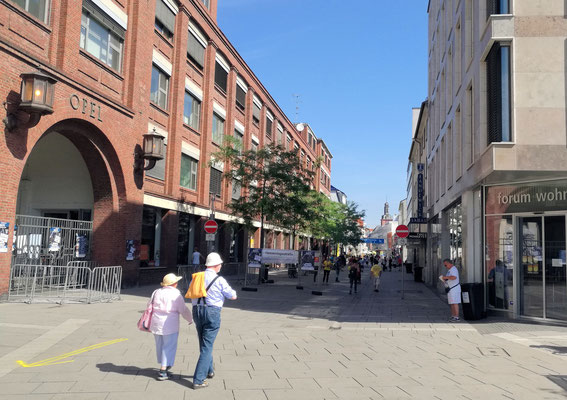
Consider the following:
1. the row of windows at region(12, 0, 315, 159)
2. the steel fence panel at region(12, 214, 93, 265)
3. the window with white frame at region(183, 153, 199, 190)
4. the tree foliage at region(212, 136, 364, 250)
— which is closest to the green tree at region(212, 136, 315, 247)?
the tree foliage at region(212, 136, 364, 250)

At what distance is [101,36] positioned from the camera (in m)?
19.3

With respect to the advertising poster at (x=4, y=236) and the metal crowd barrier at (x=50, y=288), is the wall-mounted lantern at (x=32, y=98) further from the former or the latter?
the metal crowd barrier at (x=50, y=288)

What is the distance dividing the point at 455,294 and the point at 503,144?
13.5 feet

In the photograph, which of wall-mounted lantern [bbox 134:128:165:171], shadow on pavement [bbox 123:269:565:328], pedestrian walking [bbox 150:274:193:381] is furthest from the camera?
wall-mounted lantern [bbox 134:128:165:171]

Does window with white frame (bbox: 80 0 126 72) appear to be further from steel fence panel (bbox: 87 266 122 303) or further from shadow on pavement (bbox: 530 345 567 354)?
shadow on pavement (bbox: 530 345 567 354)

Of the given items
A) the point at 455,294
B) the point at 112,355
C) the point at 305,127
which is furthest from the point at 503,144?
the point at 305,127

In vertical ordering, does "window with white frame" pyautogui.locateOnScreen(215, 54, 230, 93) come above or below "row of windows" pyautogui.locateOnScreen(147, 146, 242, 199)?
above

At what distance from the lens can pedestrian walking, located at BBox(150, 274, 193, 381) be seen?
6.91 metres

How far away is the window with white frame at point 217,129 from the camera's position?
103 feet

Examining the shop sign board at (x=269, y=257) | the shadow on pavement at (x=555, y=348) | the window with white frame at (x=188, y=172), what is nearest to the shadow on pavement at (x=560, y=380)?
the shadow on pavement at (x=555, y=348)

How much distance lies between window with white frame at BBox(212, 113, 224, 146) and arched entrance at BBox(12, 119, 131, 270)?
1153 cm

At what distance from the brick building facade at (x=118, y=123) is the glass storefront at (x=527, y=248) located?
13366 mm

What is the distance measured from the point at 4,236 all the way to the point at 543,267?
14.4 metres

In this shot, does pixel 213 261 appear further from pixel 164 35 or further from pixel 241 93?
pixel 241 93
